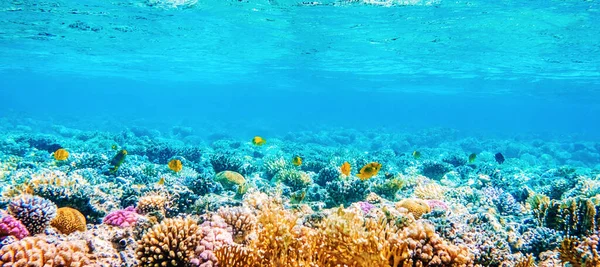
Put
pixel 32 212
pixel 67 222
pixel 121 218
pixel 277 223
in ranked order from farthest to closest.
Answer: pixel 121 218, pixel 67 222, pixel 32 212, pixel 277 223

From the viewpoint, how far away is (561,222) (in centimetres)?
603

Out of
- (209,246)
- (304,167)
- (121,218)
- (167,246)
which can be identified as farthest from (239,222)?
(304,167)

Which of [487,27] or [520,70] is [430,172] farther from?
[520,70]

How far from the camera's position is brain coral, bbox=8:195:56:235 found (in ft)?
16.4

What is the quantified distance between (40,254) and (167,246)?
49.4 inches

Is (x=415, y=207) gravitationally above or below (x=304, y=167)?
above

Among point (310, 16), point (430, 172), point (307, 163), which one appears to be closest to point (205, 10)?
point (310, 16)

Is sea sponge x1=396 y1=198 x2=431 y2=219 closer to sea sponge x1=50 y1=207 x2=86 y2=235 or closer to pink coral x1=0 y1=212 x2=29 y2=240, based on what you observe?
sea sponge x1=50 y1=207 x2=86 y2=235

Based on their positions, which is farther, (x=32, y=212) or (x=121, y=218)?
(x=121, y=218)

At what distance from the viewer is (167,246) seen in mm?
4086

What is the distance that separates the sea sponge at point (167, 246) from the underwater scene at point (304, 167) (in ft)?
0.06

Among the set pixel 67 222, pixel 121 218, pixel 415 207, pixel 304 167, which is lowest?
pixel 304 167

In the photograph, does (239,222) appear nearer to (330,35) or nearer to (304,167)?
Result: (304,167)

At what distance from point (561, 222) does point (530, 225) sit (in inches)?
24.6
